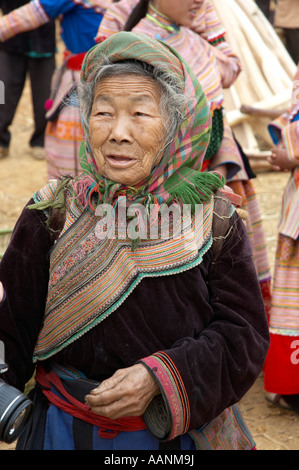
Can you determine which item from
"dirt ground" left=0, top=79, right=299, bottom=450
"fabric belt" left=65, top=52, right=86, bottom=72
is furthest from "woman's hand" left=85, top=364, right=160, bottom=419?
"fabric belt" left=65, top=52, right=86, bottom=72

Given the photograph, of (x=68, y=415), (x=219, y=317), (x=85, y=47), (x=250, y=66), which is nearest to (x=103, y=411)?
(x=68, y=415)

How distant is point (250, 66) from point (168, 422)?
5.45 meters

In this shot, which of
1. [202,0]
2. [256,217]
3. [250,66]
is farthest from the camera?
[250,66]

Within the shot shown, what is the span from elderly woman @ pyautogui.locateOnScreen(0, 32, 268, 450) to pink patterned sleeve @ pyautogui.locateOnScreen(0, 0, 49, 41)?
2834 mm

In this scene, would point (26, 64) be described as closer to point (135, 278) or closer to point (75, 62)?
point (75, 62)

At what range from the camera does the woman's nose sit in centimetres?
182

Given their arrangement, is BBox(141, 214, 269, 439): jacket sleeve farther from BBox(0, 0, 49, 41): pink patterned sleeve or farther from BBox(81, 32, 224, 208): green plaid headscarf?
BBox(0, 0, 49, 41): pink patterned sleeve

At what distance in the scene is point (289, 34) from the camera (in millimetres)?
7664

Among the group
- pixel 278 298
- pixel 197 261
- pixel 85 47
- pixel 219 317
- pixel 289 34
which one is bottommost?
pixel 289 34

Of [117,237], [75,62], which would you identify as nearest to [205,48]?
[75,62]

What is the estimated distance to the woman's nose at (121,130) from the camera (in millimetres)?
1821

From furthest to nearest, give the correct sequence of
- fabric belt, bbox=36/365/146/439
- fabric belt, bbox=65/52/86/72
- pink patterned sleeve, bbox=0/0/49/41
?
pink patterned sleeve, bbox=0/0/49/41 < fabric belt, bbox=65/52/86/72 < fabric belt, bbox=36/365/146/439
